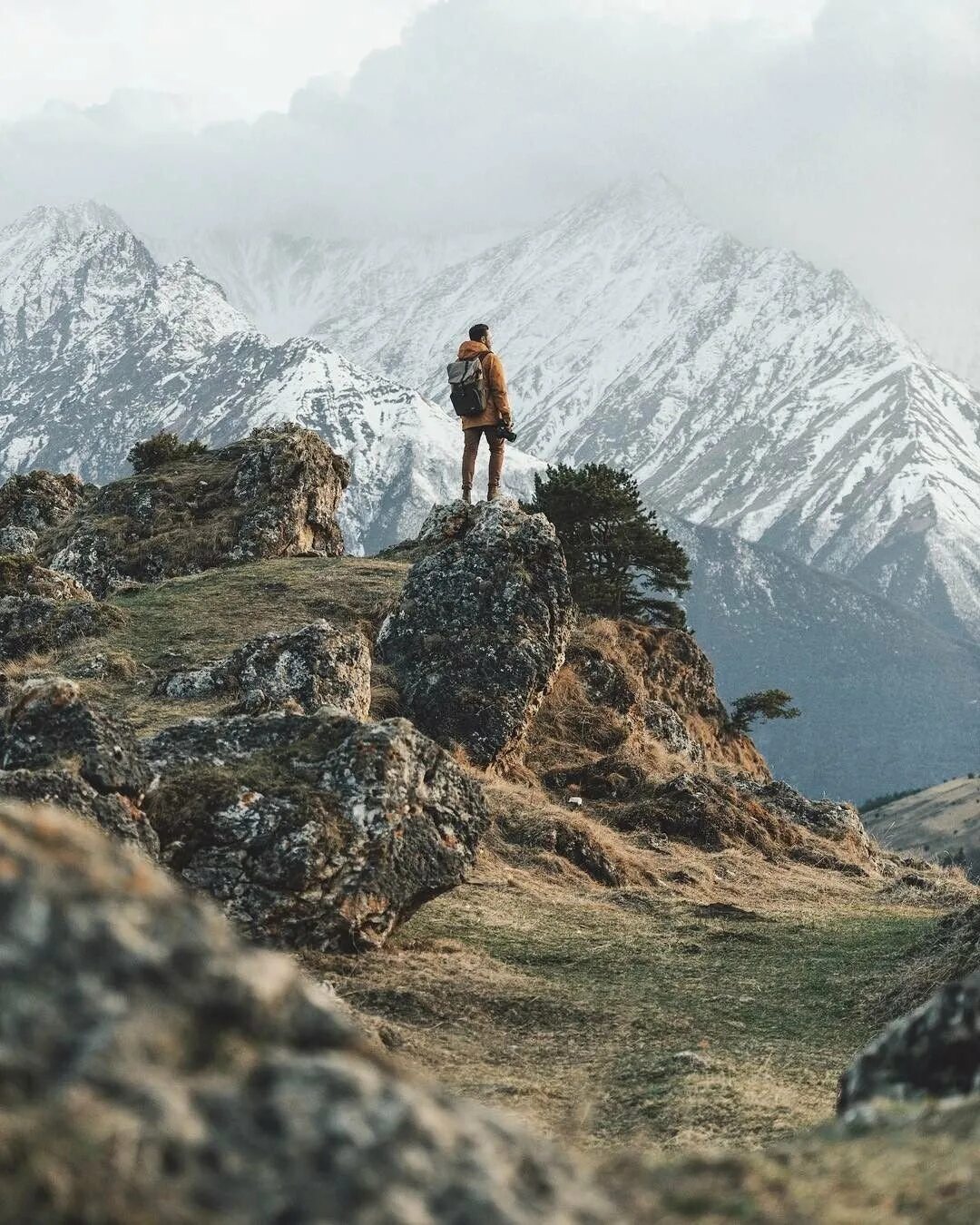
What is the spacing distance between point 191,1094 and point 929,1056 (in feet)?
11.0

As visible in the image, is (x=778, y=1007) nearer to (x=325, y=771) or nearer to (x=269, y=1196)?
(x=325, y=771)

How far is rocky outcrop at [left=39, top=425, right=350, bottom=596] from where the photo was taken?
37.9 metres

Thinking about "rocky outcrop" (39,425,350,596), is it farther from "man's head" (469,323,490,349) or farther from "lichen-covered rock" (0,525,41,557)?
"man's head" (469,323,490,349)

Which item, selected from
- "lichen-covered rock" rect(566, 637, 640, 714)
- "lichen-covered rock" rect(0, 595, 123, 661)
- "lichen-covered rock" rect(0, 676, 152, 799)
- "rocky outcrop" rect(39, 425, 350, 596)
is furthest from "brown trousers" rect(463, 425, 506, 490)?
"lichen-covered rock" rect(0, 676, 152, 799)

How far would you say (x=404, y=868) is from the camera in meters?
14.6

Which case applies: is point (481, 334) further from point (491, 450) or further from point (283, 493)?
point (283, 493)

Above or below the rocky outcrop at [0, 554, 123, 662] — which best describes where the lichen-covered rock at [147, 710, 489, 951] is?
below

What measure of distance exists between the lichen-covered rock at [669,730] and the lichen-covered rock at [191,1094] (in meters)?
28.4

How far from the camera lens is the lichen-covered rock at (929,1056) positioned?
531 cm

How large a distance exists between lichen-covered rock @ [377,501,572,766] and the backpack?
2.46m

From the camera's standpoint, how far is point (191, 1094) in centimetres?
338

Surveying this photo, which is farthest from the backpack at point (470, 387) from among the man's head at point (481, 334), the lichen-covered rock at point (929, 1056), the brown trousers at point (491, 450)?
the lichen-covered rock at point (929, 1056)

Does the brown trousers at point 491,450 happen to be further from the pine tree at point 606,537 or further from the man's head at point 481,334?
the pine tree at point 606,537

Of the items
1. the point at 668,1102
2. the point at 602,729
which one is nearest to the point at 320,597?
the point at 602,729
